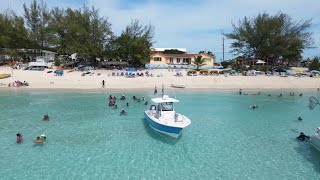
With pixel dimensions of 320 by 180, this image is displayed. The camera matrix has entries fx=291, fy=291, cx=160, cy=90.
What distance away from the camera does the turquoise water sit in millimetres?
16219

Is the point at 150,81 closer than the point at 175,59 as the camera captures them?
Yes

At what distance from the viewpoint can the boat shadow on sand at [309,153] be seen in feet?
58.3

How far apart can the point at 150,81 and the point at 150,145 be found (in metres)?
37.7

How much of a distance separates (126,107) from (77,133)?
40.1 ft

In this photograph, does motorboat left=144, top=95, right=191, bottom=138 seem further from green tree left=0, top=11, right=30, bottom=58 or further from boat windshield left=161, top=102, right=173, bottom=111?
green tree left=0, top=11, right=30, bottom=58

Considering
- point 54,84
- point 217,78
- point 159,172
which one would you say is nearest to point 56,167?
point 159,172

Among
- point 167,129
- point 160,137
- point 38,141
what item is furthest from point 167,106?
point 38,141

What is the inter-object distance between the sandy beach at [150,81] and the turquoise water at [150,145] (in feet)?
62.5

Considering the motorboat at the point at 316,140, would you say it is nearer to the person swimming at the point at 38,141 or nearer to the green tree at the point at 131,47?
the person swimming at the point at 38,141

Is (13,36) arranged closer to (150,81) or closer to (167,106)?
(150,81)

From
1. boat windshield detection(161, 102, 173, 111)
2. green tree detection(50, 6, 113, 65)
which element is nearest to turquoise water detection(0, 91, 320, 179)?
boat windshield detection(161, 102, 173, 111)

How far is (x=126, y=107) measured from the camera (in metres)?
35.6

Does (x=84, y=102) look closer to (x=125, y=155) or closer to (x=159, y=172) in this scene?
(x=125, y=155)

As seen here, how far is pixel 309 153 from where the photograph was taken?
63.8 feet
